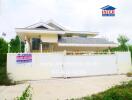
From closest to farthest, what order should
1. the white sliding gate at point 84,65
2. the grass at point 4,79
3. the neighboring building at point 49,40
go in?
the grass at point 4,79, the white sliding gate at point 84,65, the neighboring building at point 49,40

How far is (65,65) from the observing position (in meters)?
20.7

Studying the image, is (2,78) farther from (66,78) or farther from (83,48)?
(83,48)

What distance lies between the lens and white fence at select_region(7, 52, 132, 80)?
19.5 meters

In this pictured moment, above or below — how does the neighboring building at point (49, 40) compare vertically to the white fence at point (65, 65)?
above

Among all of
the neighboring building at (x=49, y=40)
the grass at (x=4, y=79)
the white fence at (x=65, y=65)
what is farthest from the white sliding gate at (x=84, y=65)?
the neighboring building at (x=49, y=40)

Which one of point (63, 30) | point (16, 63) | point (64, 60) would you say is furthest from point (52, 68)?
point (63, 30)

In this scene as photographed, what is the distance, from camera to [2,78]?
1802 cm

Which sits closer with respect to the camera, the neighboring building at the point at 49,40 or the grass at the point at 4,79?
the grass at the point at 4,79

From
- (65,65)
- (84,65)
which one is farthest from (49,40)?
(65,65)

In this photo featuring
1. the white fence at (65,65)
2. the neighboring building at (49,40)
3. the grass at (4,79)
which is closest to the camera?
the grass at (4,79)

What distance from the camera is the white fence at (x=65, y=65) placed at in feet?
63.9

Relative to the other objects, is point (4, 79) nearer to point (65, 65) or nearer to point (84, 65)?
point (65, 65)

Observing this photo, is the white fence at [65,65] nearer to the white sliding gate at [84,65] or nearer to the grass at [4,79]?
the white sliding gate at [84,65]

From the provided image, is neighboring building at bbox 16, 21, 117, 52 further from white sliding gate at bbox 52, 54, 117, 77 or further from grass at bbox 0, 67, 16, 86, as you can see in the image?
grass at bbox 0, 67, 16, 86
